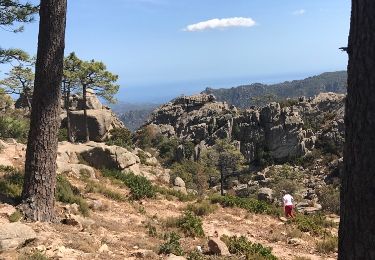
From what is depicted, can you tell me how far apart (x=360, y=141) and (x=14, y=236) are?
5817mm

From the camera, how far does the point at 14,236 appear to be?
6.82 m

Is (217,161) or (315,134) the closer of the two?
(217,161)

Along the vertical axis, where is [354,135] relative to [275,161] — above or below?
above

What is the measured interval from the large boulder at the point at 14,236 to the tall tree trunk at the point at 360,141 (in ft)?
17.4

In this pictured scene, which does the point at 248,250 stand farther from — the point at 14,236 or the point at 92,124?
the point at 92,124

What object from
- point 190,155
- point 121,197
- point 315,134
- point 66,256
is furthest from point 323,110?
point 66,256

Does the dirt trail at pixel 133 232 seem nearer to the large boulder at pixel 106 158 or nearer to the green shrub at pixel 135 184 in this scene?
the green shrub at pixel 135 184

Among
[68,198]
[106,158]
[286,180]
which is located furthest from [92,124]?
[68,198]

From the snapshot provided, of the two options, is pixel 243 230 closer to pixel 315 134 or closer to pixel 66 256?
pixel 66 256

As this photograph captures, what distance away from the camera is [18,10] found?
1127cm

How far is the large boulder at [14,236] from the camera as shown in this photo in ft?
21.6

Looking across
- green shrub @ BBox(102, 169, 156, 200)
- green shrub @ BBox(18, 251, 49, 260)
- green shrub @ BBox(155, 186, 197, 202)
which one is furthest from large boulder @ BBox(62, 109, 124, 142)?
green shrub @ BBox(18, 251, 49, 260)

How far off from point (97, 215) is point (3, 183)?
2457 millimetres

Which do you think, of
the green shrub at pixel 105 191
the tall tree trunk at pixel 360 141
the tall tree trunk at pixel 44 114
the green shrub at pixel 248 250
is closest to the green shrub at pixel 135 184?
the green shrub at pixel 105 191
